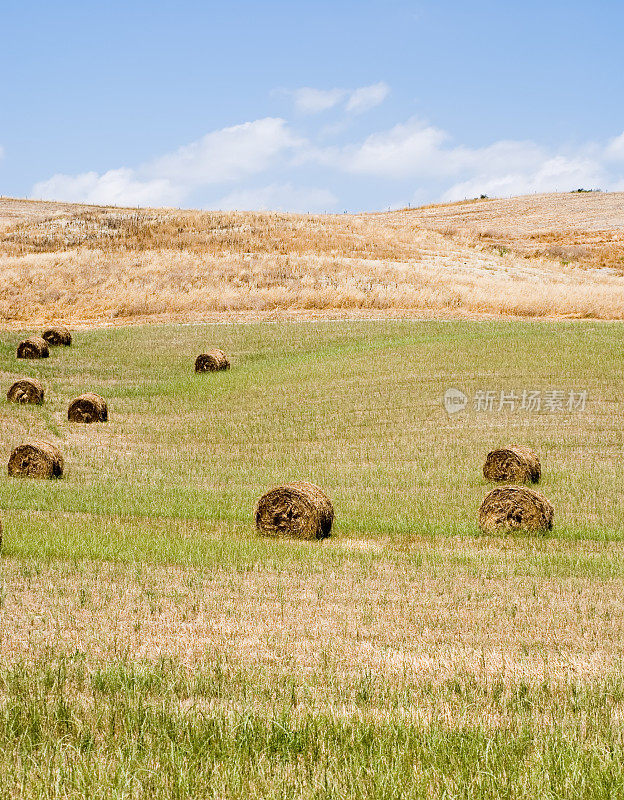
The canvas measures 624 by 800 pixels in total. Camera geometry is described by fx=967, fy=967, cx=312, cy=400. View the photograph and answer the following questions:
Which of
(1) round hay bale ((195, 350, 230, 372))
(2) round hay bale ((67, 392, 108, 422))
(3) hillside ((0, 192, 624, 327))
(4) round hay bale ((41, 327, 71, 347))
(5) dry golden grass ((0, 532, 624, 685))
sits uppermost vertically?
(3) hillside ((0, 192, 624, 327))

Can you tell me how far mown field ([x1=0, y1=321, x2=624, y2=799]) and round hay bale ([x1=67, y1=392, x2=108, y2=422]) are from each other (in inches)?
40.0

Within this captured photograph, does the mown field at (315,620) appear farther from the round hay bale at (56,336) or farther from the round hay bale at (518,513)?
the round hay bale at (56,336)

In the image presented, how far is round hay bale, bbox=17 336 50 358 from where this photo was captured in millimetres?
41406

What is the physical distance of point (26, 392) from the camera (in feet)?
105

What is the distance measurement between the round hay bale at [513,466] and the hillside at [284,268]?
1217 inches

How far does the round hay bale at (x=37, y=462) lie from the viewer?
843 inches

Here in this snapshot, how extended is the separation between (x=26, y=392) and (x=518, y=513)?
66.5 ft

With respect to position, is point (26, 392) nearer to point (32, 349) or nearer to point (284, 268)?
point (32, 349)

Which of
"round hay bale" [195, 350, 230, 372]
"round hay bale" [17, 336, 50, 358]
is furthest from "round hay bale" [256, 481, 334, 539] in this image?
"round hay bale" [17, 336, 50, 358]

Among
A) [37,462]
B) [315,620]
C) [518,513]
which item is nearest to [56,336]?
[37,462]

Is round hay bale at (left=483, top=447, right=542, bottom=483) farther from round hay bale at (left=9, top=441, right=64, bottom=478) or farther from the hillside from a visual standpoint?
the hillside

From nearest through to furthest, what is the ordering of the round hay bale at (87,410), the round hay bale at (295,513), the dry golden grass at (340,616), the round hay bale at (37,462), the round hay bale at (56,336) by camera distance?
the dry golden grass at (340,616), the round hay bale at (295,513), the round hay bale at (37,462), the round hay bale at (87,410), the round hay bale at (56,336)

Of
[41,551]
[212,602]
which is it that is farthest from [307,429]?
[212,602]

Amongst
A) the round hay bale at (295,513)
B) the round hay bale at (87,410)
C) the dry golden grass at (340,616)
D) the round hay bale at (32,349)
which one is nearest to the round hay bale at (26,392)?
the round hay bale at (87,410)
